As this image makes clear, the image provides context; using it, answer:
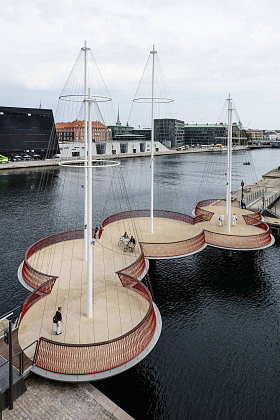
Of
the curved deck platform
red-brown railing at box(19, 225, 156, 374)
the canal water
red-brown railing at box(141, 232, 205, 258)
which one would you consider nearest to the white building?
the canal water

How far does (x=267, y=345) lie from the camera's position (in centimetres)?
1953

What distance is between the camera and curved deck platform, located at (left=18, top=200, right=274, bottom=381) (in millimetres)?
13180

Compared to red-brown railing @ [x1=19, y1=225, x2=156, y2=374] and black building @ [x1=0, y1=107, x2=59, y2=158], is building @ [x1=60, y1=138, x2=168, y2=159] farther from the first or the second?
red-brown railing @ [x1=19, y1=225, x2=156, y2=374]

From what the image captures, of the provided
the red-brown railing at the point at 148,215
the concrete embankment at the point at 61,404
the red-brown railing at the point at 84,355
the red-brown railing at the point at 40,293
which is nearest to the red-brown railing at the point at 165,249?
the red-brown railing at the point at 148,215

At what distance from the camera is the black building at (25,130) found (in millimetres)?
115438

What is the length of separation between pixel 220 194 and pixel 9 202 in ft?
136

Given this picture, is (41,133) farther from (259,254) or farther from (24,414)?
(24,414)

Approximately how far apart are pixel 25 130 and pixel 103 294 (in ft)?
371

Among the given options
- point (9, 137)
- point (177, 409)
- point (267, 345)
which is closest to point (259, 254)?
point (267, 345)

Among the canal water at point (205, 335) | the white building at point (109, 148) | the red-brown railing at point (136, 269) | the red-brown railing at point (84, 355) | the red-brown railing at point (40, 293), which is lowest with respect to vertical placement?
the canal water at point (205, 335)

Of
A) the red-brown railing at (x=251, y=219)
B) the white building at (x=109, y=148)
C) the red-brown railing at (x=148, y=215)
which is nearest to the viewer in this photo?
the red-brown railing at (x=148, y=215)

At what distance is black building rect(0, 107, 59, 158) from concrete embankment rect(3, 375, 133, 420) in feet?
348

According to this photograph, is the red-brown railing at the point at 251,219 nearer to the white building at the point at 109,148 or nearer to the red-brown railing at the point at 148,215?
the red-brown railing at the point at 148,215

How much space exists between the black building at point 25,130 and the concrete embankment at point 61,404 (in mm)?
106037
